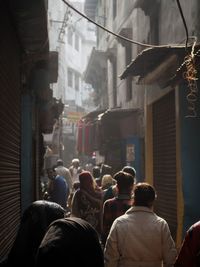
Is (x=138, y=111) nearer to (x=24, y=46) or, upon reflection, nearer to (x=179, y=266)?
(x=24, y=46)

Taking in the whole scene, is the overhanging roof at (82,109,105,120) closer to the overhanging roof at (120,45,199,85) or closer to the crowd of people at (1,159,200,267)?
the overhanging roof at (120,45,199,85)

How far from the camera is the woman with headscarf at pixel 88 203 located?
23.9 feet

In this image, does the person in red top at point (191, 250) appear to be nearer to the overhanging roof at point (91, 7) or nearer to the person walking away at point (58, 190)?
the person walking away at point (58, 190)

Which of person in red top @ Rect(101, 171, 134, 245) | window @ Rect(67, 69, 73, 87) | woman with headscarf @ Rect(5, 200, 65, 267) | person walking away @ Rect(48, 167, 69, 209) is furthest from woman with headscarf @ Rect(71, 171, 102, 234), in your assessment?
window @ Rect(67, 69, 73, 87)

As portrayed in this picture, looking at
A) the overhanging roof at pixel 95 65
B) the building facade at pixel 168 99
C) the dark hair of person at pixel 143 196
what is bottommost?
the dark hair of person at pixel 143 196

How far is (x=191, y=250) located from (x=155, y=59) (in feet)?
19.7

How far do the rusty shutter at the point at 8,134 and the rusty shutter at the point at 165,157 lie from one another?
3.96 m

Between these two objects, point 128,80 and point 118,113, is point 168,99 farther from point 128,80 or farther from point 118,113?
point 128,80

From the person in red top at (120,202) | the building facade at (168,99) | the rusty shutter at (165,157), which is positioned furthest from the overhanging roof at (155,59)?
the person in red top at (120,202)

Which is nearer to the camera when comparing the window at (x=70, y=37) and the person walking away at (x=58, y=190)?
the person walking away at (x=58, y=190)

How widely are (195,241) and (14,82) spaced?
378cm

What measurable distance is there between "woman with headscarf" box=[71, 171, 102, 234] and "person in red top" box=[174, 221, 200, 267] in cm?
361

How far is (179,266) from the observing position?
3.74 metres

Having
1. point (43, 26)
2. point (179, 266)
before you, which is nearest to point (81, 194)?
point (43, 26)
